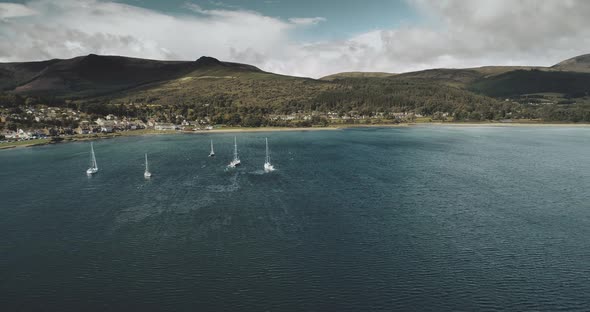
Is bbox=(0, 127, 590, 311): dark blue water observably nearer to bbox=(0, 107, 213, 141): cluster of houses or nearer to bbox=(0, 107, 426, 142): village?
bbox=(0, 107, 213, 141): cluster of houses

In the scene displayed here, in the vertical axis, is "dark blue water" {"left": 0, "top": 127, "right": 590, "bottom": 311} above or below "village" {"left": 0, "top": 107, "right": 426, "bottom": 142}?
below

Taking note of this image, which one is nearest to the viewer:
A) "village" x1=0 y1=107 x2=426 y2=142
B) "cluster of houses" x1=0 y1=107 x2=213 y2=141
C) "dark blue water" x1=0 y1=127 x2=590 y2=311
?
"dark blue water" x1=0 y1=127 x2=590 y2=311

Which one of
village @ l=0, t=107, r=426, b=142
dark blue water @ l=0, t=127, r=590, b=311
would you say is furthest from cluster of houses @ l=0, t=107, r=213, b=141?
dark blue water @ l=0, t=127, r=590, b=311

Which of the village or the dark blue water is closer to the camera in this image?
the dark blue water

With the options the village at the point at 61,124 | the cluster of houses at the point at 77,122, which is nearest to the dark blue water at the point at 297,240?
the cluster of houses at the point at 77,122

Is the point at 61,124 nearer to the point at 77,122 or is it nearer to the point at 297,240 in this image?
the point at 77,122

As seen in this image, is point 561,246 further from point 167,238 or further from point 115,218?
point 115,218

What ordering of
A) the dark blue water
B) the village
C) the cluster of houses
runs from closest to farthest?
the dark blue water
the cluster of houses
the village

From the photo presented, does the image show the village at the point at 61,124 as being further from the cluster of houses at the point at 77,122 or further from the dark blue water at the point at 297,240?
the dark blue water at the point at 297,240

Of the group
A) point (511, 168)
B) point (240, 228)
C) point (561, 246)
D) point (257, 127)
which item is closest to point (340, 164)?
point (511, 168)
